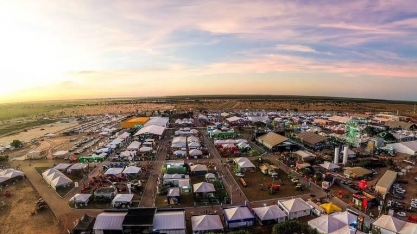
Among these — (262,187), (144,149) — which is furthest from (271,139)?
(144,149)

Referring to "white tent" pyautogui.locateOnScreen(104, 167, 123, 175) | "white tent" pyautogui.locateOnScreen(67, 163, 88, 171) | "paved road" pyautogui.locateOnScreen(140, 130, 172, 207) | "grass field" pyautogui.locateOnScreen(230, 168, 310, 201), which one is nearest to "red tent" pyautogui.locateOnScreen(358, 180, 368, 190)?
"grass field" pyautogui.locateOnScreen(230, 168, 310, 201)

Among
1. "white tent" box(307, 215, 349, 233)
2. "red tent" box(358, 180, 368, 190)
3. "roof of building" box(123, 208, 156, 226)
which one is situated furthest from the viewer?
"red tent" box(358, 180, 368, 190)

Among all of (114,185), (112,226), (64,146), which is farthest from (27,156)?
(112,226)

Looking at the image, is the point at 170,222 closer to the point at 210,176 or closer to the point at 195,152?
the point at 210,176

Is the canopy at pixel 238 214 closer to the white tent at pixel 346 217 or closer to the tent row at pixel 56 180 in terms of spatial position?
the white tent at pixel 346 217

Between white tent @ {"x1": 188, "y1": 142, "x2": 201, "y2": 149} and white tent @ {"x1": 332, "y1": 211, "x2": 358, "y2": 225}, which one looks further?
white tent @ {"x1": 188, "y1": 142, "x2": 201, "y2": 149}

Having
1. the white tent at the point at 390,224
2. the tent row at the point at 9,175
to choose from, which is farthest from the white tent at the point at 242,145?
the tent row at the point at 9,175

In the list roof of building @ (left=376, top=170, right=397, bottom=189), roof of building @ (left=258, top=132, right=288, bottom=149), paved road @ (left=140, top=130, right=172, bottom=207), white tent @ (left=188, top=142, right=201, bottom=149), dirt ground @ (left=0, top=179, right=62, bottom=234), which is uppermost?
roof of building @ (left=258, top=132, right=288, bottom=149)

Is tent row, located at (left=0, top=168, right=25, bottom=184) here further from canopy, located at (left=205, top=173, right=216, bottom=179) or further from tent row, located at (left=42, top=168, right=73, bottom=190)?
canopy, located at (left=205, top=173, right=216, bottom=179)
